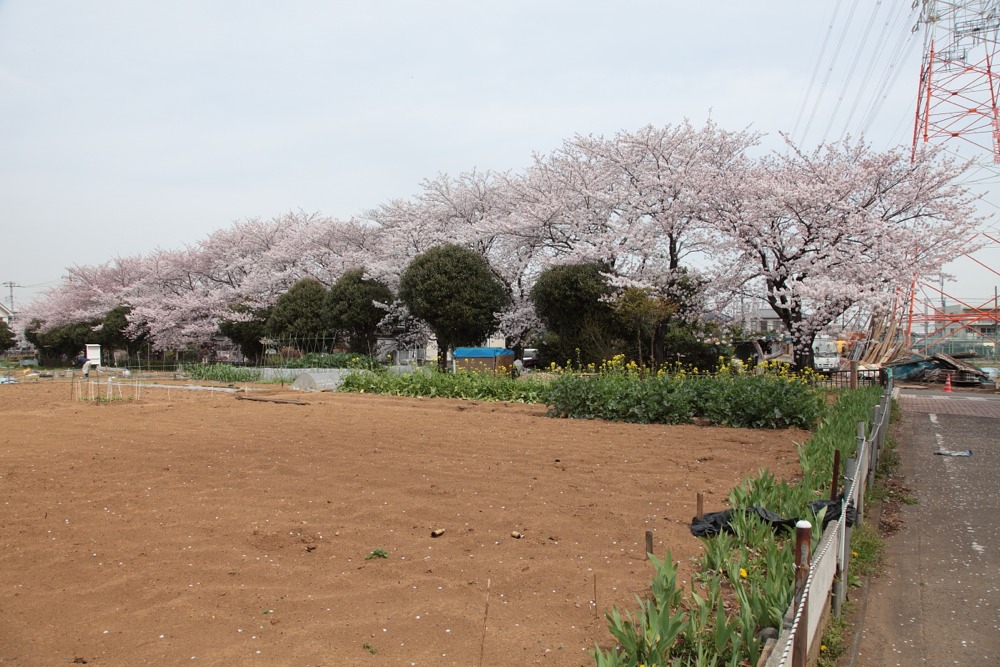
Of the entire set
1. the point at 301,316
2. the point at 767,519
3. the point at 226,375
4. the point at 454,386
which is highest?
the point at 301,316

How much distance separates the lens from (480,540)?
166 inches

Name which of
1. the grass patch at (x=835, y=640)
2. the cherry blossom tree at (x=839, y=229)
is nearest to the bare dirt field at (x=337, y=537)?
the grass patch at (x=835, y=640)

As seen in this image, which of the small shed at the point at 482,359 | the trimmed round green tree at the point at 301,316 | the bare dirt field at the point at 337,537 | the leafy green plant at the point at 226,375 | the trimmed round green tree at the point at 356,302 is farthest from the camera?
the trimmed round green tree at the point at 301,316

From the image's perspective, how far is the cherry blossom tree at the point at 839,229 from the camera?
14406 mm

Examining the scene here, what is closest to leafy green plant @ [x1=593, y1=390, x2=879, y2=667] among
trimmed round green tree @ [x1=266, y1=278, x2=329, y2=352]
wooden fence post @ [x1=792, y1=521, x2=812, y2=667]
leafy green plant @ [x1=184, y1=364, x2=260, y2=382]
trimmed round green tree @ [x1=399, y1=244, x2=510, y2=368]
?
wooden fence post @ [x1=792, y1=521, x2=812, y2=667]

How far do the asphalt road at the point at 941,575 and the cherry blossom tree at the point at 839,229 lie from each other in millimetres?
6543

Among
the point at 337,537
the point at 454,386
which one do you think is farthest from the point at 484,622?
the point at 454,386

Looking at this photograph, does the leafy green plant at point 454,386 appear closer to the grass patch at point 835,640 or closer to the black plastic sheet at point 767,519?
the black plastic sheet at point 767,519

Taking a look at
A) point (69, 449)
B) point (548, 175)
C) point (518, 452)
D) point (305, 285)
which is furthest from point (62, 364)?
point (518, 452)

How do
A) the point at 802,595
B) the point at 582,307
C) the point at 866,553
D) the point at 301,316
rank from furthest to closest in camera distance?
the point at 301,316 → the point at 582,307 → the point at 866,553 → the point at 802,595

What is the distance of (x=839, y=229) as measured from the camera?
14.6 meters

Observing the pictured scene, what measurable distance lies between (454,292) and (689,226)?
6894 millimetres

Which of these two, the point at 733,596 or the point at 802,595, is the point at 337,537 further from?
the point at 802,595

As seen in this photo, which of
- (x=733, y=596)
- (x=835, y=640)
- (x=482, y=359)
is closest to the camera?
(x=835, y=640)
